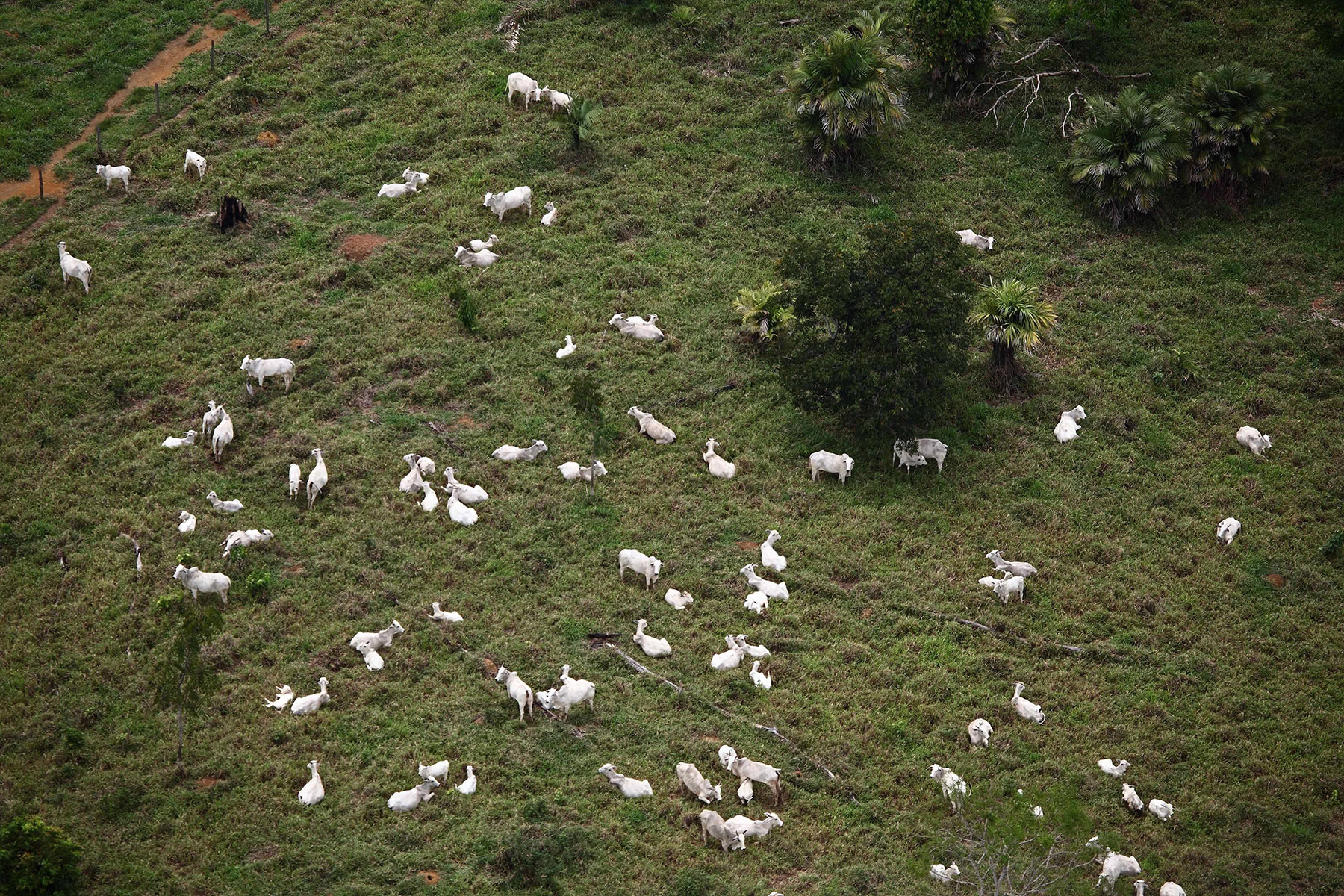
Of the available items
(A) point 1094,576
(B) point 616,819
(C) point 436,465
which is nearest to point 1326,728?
(A) point 1094,576

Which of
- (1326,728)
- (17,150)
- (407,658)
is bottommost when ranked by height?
(1326,728)

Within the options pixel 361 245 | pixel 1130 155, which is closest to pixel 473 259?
pixel 361 245

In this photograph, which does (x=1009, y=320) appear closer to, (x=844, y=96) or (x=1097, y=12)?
(x=844, y=96)

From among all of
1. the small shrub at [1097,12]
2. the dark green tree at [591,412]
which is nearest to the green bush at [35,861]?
the dark green tree at [591,412]

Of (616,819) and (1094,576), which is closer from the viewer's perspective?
(616,819)

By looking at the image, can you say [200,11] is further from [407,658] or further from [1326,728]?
[1326,728]

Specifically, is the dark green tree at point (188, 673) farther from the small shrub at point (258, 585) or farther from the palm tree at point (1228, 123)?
the palm tree at point (1228, 123)

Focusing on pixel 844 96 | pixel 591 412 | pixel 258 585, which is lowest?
pixel 258 585
